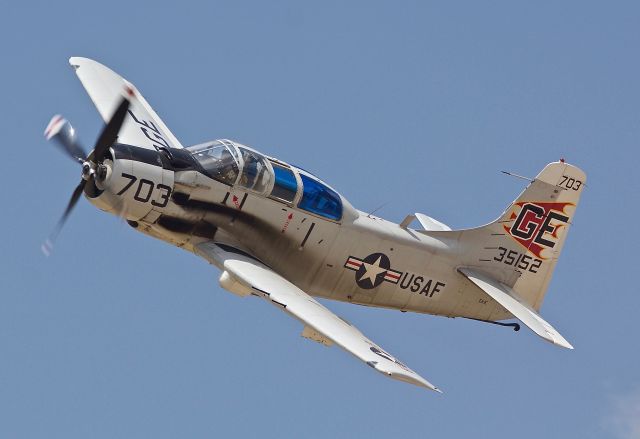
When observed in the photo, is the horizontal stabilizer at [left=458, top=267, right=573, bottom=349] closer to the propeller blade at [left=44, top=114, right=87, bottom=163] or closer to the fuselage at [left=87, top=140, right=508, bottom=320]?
the fuselage at [left=87, top=140, right=508, bottom=320]

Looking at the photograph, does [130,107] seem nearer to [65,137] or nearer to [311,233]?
[65,137]

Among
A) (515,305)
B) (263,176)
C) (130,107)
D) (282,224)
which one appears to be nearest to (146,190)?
(263,176)

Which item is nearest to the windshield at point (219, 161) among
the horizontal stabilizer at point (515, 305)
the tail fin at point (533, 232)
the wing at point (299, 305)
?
the wing at point (299, 305)

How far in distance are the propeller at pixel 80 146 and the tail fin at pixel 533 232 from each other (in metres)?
8.29

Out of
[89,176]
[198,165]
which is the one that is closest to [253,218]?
[198,165]

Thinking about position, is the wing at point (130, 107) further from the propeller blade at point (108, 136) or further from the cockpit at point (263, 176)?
the propeller blade at point (108, 136)

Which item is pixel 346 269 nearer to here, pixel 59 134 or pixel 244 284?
pixel 244 284

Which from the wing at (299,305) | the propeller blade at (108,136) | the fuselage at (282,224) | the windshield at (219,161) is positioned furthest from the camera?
the windshield at (219,161)

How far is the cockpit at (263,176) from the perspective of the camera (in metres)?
27.7

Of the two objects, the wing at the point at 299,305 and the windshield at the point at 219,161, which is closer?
the wing at the point at 299,305

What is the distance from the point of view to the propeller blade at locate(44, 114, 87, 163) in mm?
27469

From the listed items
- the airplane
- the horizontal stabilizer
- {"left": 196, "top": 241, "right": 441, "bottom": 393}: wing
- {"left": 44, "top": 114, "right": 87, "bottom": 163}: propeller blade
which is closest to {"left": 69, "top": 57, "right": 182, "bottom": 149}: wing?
the airplane

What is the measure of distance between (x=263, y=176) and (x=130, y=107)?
18.6 feet

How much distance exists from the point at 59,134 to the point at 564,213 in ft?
35.1
